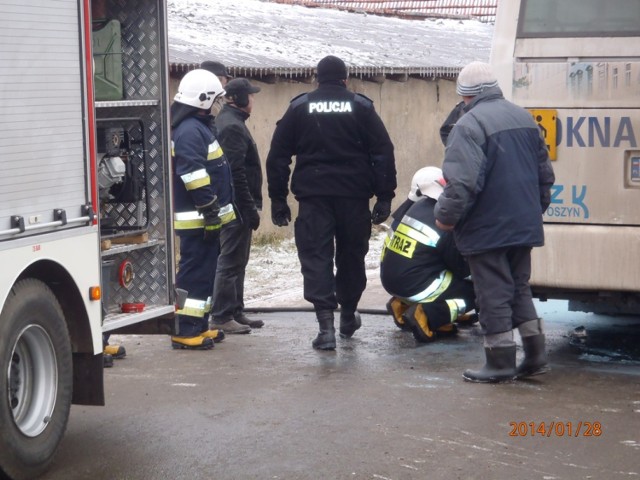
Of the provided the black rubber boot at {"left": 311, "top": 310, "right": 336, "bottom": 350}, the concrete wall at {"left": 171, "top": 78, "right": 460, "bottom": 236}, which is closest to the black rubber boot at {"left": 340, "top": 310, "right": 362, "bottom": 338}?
the black rubber boot at {"left": 311, "top": 310, "right": 336, "bottom": 350}

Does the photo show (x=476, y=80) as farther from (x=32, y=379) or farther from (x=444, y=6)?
(x=444, y=6)

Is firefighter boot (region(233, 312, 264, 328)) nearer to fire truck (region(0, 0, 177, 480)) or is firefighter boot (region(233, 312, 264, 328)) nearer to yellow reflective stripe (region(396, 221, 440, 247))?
yellow reflective stripe (region(396, 221, 440, 247))

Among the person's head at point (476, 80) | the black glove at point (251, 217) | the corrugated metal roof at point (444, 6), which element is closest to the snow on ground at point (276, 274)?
the black glove at point (251, 217)

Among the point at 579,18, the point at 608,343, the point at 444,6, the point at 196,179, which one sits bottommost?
the point at 608,343

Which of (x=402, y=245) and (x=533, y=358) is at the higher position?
(x=402, y=245)

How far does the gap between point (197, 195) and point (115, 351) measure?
1.20 m

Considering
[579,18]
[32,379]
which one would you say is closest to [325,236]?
[579,18]

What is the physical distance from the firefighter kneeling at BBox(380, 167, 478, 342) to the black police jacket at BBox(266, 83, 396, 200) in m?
0.27

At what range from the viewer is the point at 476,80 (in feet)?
23.6

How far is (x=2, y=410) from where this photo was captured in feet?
16.5

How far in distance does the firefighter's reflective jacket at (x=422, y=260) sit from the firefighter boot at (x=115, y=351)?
6.32 feet

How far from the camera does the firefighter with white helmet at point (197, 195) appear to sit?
26.1 ft

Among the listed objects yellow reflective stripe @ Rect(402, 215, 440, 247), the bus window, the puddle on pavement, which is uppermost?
the bus window

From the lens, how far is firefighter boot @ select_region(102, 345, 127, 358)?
8016mm
